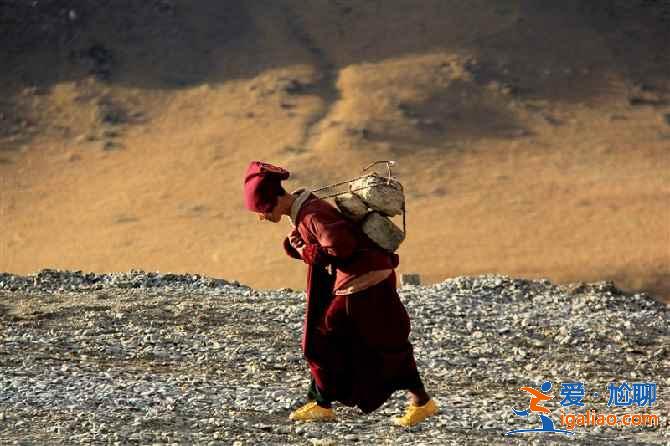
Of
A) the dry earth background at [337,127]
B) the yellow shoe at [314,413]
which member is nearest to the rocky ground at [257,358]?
the yellow shoe at [314,413]

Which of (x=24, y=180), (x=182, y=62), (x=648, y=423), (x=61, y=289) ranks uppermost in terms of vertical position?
(x=182, y=62)

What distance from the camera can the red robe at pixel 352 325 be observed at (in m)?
5.96

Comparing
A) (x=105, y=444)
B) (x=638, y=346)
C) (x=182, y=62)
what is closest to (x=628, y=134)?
(x=182, y=62)

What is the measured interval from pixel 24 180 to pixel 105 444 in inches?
769

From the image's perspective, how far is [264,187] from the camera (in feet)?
19.8

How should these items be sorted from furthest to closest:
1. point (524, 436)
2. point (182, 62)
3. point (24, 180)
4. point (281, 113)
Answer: point (182, 62) → point (281, 113) → point (24, 180) → point (524, 436)

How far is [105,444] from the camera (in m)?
5.71

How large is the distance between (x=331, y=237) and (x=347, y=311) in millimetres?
438

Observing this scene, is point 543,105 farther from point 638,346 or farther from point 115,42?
point 638,346

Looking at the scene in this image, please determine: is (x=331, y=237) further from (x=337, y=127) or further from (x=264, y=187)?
(x=337, y=127)

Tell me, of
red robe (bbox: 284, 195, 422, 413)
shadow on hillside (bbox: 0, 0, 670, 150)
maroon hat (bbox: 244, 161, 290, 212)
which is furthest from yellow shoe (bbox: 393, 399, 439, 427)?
shadow on hillside (bbox: 0, 0, 670, 150)

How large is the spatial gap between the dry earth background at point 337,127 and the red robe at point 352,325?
11478mm

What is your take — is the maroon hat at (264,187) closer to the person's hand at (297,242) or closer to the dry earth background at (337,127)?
the person's hand at (297,242)

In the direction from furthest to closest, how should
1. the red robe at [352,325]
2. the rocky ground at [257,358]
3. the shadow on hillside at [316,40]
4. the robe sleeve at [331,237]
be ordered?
the shadow on hillside at [316,40] < the rocky ground at [257,358] < the red robe at [352,325] < the robe sleeve at [331,237]
